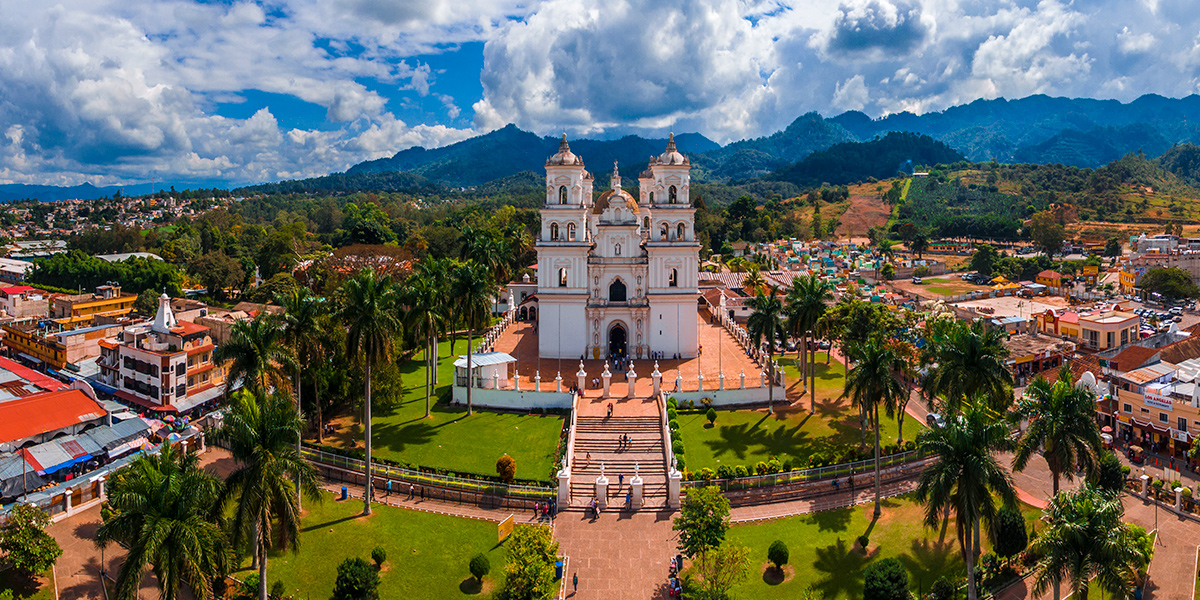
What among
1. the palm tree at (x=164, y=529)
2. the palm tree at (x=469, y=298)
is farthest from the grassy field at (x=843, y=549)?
the palm tree at (x=469, y=298)

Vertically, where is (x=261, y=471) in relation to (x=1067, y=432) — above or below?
below

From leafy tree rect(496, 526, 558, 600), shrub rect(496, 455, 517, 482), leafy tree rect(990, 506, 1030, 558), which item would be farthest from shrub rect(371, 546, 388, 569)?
leafy tree rect(990, 506, 1030, 558)

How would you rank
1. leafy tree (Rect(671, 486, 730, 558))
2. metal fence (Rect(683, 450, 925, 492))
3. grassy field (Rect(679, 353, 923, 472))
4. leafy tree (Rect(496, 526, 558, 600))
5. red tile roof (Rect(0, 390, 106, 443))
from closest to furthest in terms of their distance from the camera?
1. leafy tree (Rect(496, 526, 558, 600))
2. leafy tree (Rect(671, 486, 730, 558))
3. metal fence (Rect(683, 450, 925, 492))
4. grassy field (Rect(679, 353, 923, 472))
5. red tile roof (Rect(0, 390, 106, 443))

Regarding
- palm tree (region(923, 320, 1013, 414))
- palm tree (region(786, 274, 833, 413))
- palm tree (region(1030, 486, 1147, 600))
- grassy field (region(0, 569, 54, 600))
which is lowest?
grassy field (region(0, 569, 54, 600))

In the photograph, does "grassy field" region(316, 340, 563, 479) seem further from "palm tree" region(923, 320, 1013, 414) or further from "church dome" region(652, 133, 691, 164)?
"church dome" region(652, 133, 691, 164)

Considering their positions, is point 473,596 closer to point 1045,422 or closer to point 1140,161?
point 1045,422

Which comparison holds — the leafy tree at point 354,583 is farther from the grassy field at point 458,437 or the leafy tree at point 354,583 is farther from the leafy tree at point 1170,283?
the leafy tree at point 1170,283

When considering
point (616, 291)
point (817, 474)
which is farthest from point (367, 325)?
point (616, 291)

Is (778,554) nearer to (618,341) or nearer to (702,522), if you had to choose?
(702,522)
